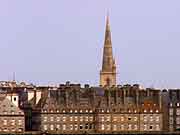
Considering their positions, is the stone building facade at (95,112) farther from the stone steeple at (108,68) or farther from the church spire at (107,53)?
the church spire at (107,53)

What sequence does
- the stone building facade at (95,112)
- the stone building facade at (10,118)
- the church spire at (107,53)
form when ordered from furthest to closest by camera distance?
the church spire at (107,53), the stone building facade at (95,112), the stone building facade at (10,118)

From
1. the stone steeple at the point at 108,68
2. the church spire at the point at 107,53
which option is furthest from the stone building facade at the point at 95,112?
the church spire at the point at 107,53

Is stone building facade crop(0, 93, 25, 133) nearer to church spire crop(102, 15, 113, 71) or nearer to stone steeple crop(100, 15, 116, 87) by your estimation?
stone steeple crop(100, 15, 116, 87)

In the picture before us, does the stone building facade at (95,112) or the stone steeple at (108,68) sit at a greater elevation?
the stone steeple at (108,68)

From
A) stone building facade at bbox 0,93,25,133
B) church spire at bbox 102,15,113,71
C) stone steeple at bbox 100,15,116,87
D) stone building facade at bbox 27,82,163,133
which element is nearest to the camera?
stone building facade at bbox 0,93,25,133

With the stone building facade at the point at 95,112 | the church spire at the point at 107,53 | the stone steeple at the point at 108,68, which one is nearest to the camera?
the stone building facade at the point at 95,112

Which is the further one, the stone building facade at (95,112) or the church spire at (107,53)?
the church spire at (107,53)

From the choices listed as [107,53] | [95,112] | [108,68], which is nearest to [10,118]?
[95,112]

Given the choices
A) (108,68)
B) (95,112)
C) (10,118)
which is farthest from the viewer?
(108,68)

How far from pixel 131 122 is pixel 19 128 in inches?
500

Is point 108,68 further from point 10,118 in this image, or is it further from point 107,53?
point 10,118

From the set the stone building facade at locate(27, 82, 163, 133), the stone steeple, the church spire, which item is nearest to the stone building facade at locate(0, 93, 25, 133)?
the stone building facade at locate(27, 82, 163, 133)

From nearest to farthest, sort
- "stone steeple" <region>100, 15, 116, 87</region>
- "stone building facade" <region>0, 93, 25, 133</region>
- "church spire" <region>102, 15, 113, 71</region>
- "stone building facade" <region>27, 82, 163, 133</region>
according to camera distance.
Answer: "stone building facade" <region>0, 93, 25, 133</region> < "stone building facade" <region>27, 82, 163, 133</region> < "stone steeple" <region>100, 15, 116, 87</region> < "church spire" <region>102, 15, 113, 71</region>

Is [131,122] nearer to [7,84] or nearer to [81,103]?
[81,103]
